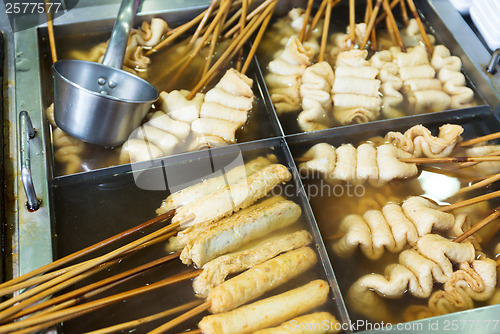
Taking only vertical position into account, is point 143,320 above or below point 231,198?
below

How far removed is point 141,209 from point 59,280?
25.6 inches

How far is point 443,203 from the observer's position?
2801 millimetres

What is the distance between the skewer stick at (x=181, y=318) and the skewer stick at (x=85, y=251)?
527 millimetres

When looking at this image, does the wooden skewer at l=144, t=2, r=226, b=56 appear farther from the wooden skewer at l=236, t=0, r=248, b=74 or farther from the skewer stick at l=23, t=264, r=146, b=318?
the skewer stick at l=23, t=264, r=146, b=318

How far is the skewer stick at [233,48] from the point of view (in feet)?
10.7

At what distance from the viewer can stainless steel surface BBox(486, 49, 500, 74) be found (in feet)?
10.7

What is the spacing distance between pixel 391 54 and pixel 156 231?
2.25 m

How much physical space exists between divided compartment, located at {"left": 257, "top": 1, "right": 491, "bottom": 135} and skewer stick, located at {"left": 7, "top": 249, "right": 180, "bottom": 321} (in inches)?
47.7

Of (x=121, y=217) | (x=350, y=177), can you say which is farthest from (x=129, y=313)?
(x=350, y=177)

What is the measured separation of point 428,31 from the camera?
12.7 feet

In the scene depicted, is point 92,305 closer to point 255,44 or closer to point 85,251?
point 85,251

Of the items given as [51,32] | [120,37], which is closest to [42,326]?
[120,37]

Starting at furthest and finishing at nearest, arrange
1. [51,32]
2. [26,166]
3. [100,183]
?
[51,32] → [100,183] → [26,166]

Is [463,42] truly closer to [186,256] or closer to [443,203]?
[443,203]
